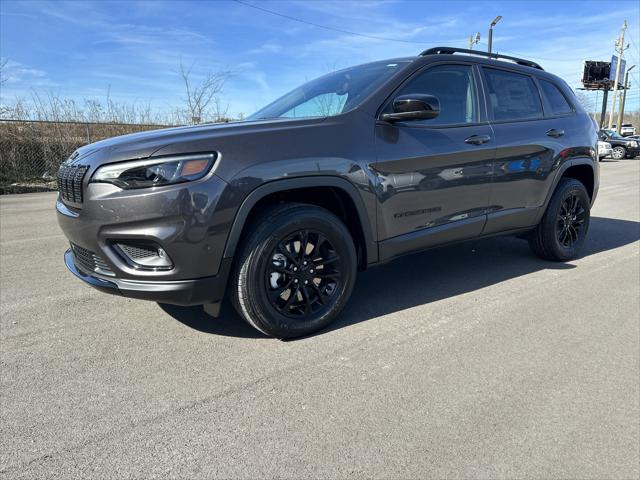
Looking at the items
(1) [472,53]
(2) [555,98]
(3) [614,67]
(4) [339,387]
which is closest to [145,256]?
(4) [339,387]

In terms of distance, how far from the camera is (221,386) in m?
2.52

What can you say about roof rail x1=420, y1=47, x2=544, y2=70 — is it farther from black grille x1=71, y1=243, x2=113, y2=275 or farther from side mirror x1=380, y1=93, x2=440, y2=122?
black grille x1=71, y1=243, x2=113, y2=275

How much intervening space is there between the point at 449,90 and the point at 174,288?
264 centimetres

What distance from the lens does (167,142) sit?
2590 millimetres

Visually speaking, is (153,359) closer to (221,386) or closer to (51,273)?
(221,386)

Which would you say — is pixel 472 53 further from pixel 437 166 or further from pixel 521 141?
pixel 437 166

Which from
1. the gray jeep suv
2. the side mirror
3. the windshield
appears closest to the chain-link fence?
the windshield

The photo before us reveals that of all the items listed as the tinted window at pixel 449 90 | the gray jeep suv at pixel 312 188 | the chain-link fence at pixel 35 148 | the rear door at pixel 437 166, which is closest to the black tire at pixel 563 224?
the gray jeep suv at pixel 312 188

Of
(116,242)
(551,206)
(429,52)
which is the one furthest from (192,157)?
(551,206)

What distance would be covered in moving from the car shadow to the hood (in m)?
1.24

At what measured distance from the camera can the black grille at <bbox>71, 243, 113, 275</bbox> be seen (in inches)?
109

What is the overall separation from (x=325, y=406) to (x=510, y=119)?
3.15m

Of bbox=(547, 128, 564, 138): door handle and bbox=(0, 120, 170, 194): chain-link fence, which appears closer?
bbox=(547, 128, 564, 138): door handle

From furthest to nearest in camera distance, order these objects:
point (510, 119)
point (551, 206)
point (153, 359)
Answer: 1. point (551, 206)
2. point (510, 119)
3. point (153, 359)
